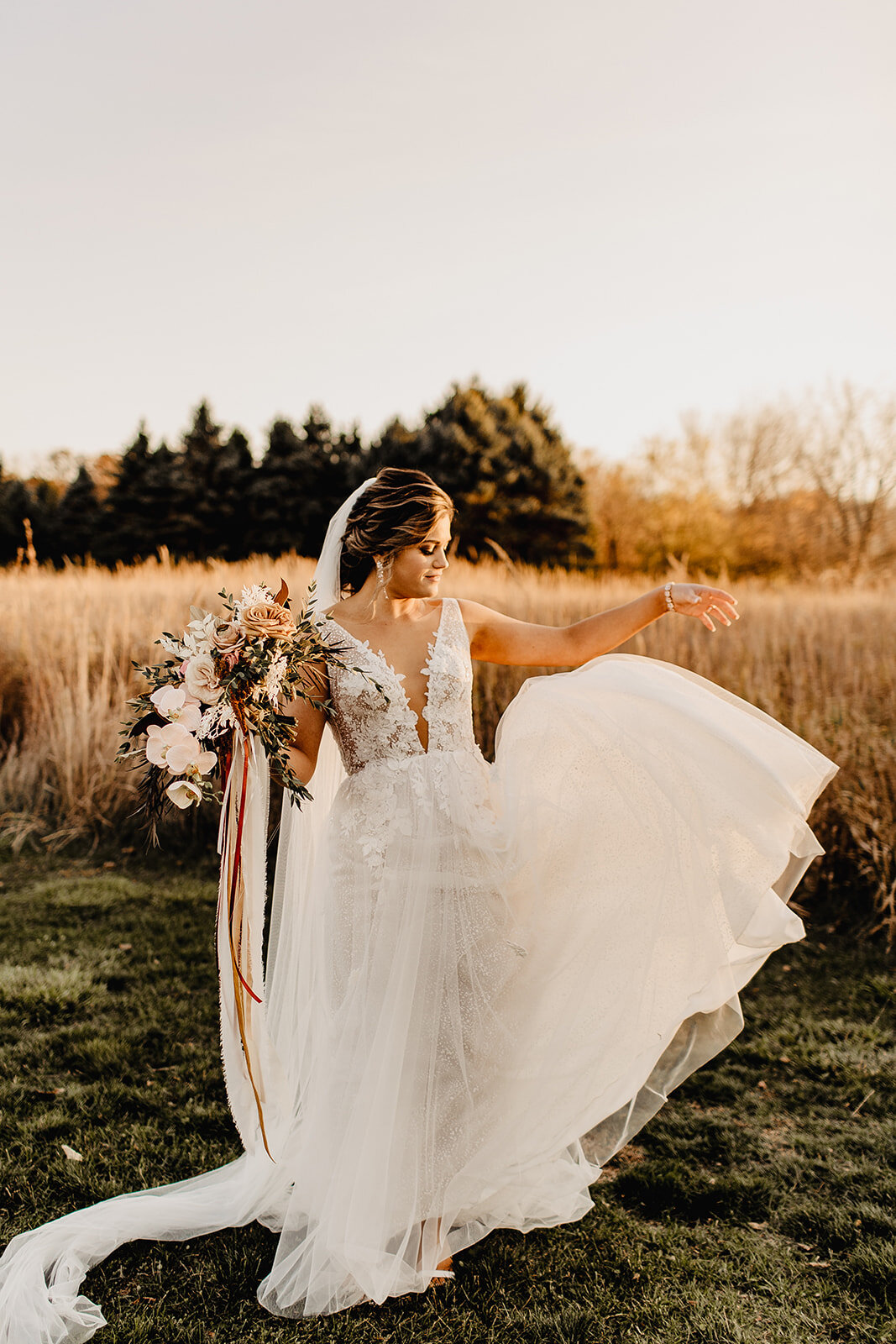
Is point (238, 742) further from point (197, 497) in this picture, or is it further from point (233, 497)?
point (197, 497)

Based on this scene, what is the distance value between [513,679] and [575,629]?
3.95m

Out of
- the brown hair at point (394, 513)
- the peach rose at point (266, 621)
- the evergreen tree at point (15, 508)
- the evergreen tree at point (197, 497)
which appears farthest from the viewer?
the evergreen tree at point (15, 508)

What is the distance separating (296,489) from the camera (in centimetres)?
2917

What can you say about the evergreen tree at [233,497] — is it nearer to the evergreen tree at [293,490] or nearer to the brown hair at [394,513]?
the evergreen tree at [293,490]

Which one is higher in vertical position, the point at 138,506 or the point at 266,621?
the point at 138,506

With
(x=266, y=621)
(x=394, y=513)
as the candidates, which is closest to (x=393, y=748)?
(x=266, y=621)

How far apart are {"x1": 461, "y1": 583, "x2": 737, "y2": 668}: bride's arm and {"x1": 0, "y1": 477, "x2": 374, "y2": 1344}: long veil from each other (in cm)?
54

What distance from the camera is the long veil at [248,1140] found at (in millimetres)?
2350

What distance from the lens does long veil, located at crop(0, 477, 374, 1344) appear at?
7.71 ft

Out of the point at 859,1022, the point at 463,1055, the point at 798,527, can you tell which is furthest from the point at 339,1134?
the point at 798,527

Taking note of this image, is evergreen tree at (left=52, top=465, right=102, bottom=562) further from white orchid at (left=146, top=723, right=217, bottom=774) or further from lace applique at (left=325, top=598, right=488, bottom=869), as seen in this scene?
white orchid at (left=146, top=723, right=217, bottom=774)

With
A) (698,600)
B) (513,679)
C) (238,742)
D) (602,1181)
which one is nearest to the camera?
(238,742)

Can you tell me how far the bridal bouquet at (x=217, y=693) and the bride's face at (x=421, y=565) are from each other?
1.58ft

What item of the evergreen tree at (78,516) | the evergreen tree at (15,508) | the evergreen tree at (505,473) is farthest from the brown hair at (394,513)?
the evergreen tree at (15,508)
